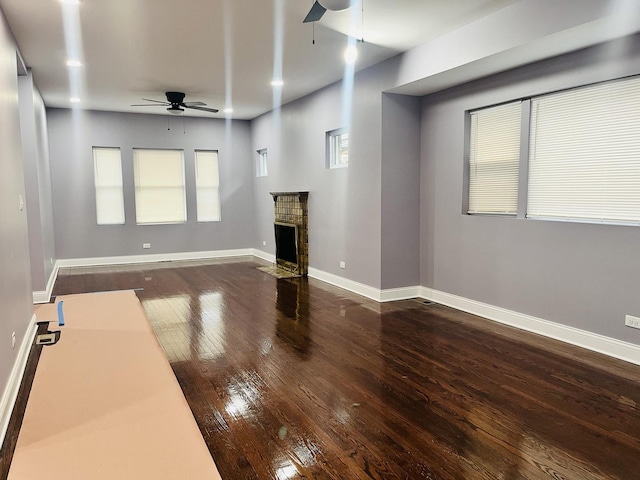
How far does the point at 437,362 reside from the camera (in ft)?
11.4

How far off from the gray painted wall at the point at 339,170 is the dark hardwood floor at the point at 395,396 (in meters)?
1.13

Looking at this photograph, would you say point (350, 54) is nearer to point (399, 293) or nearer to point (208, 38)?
point (208, 38)

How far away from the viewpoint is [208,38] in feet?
14.1

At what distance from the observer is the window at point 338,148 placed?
241 inches

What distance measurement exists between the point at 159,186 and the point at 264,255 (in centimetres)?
248

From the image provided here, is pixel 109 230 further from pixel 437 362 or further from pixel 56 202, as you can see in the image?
pixel 437 362

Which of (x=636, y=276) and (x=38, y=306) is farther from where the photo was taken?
(x=38, y=306)

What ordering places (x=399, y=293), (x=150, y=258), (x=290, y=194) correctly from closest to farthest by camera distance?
(x=399, y=293), (x=290, y=194), (x=150, y=258)

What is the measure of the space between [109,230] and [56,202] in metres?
0.99

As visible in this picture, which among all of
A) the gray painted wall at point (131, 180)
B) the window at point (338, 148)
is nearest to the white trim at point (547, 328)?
the window at point (338, 148)

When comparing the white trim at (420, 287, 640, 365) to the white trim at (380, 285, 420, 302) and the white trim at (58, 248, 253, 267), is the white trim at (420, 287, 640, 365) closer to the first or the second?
the white trim at (380, 285, 420, 302)

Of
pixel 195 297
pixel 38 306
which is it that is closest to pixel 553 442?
pixel 195 297

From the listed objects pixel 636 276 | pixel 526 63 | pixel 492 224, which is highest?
pixel 526 63

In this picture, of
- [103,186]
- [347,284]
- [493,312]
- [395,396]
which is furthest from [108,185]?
[395,396]
